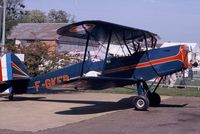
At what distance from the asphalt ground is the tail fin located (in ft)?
3.01

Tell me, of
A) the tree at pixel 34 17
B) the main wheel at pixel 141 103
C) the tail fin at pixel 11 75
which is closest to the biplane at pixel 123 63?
the main wheel at pixel 141 103

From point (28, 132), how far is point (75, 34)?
18.3 ft

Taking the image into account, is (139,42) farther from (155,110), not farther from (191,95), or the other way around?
(191,95)

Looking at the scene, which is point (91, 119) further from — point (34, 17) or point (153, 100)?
point (34, 17)

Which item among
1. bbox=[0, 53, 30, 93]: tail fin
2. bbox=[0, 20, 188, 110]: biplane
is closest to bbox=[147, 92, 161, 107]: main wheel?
bbox=[0, 20, 188, 110]: biplane

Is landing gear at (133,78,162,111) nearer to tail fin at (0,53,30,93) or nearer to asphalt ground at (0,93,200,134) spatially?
asphalt ground at (0,93,200,134)

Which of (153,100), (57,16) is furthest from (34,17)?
(153,100)

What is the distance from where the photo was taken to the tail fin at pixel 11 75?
1593cm

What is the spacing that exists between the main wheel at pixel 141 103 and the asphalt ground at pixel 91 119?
19cm

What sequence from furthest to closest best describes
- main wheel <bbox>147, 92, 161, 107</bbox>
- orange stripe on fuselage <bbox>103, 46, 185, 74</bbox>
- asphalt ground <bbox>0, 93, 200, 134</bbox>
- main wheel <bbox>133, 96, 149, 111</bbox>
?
1. main wheel <bbox>147, 92, 161, 107</bbox>
2. orange stripe on fuselage <bbox>103, 46, 185, 74</bbox>
3. main wheel <bbox>133, 96, 149, 111</bbox>
4. asphalt ground <bbox>0, 93, 200, 134</bbox>

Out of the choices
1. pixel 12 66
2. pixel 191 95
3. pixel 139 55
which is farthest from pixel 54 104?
pixel 191 95

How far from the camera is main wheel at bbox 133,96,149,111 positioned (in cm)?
1266

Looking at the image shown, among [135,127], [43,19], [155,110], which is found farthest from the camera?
[43,19]

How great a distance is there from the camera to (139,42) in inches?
565
